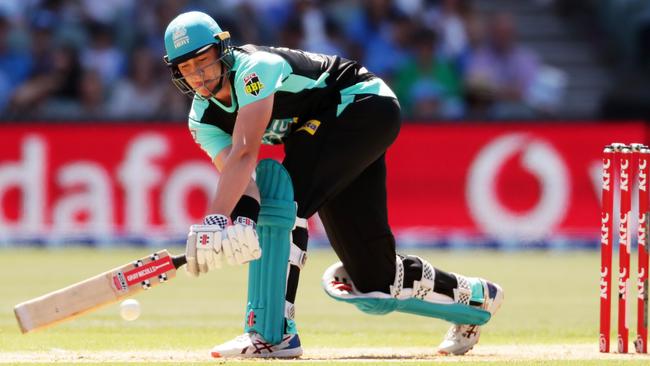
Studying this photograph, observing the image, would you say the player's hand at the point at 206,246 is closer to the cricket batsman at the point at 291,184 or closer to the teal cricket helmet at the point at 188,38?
the cricket batsman at the point at 291,184

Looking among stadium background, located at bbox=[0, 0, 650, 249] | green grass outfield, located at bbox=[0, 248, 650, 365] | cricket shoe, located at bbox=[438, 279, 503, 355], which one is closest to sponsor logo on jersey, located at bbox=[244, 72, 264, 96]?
green grass outfield, located at bbox=[0, 248, 650, 365]

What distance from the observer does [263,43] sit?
15023 mm

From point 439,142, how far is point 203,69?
26.3 feet

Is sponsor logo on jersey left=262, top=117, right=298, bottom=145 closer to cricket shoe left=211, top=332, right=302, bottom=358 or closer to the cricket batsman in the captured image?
the cricket batsman

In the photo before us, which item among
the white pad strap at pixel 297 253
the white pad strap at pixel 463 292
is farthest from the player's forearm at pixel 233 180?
the white pad strap at pixel 463 292

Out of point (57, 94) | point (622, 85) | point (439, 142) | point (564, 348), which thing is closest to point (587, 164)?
point (439, 142)

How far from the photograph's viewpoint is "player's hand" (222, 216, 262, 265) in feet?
18.3

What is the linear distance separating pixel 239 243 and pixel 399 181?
316 inches

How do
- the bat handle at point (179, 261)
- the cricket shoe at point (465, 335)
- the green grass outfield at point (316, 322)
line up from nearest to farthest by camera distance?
the bat handle at point (179, 261) → the green grass outfield at point (316, 322) → the cricket shoe at point (465, 335)

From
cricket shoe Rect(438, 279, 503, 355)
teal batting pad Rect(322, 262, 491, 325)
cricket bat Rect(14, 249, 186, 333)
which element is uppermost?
cricket bat Rect(14, 249, 186, 333)

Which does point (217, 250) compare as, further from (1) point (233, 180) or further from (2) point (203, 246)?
(1) point (233, 180)

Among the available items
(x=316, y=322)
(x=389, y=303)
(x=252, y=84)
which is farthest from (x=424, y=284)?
(x=316, y=322)

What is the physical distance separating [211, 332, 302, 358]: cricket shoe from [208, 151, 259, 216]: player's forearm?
61cm

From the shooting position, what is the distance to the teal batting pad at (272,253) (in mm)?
5852
